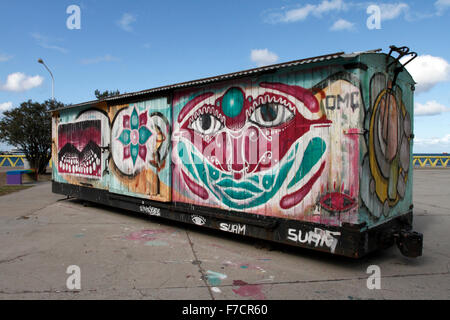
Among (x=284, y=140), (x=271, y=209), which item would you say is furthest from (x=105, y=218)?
(x=284, y=140)

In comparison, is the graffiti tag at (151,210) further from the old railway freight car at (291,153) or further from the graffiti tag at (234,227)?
the graffiti tag at (234,227)

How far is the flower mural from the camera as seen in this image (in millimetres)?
7031

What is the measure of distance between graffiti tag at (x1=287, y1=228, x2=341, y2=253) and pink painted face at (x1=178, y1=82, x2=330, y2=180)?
1128 mm

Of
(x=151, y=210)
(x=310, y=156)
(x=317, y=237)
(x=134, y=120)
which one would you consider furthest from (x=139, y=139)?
(x=317, y=237)

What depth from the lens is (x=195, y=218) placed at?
593cm

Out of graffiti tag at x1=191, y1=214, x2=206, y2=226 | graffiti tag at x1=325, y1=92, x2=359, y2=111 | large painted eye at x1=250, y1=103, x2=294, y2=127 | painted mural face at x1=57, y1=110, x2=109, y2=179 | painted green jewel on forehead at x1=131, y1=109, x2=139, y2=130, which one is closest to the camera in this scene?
graffiti tag at x1=325, y1=92, x2=359, y2=111

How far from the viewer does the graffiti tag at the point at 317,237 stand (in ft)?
13.8

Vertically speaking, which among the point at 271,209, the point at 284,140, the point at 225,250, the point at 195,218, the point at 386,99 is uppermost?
the point at 386,99

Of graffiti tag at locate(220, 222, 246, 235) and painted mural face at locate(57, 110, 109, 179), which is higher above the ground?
painted mural face at locate(57, 110, 109, 179)

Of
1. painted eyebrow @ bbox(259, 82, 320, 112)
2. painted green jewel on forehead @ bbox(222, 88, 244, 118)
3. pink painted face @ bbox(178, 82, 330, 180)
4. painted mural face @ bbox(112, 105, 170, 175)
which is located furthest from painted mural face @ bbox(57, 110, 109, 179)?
painted eyebrow @ bbox(259, 82, 320, 112)

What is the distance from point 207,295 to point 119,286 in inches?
43.3

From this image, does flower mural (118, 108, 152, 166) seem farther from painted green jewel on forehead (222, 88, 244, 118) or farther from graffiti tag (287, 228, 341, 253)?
graffiti tag (287, 228, 341, 253)
